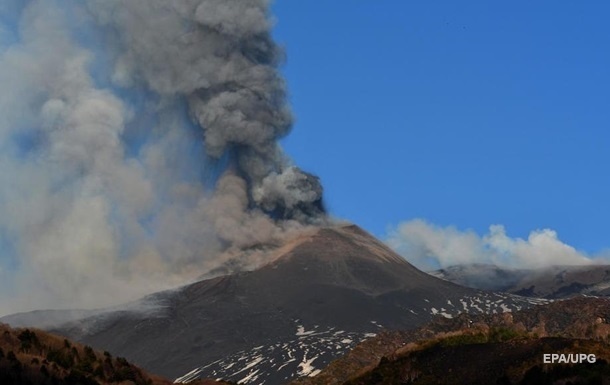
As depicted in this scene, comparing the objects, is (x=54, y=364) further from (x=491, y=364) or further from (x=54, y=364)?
(x=491, y=364)

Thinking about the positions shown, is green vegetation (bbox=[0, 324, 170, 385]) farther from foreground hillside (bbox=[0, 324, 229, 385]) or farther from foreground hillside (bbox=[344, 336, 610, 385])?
foreground hillside (bbox=[344, 336, 610, 385])

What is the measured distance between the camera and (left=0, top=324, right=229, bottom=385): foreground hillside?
1761 inches

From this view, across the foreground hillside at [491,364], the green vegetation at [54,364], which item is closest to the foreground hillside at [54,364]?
the green vegetation at [54,364]

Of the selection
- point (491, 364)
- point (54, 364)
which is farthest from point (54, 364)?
point (491, 364)

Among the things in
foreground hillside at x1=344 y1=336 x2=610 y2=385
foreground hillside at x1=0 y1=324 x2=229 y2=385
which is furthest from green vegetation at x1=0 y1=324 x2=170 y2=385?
foreground hillside at x1=344 y1=336 x2=610 y2=385

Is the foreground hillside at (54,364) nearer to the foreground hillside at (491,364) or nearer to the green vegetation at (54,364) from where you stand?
the green vegetation at (54,364)

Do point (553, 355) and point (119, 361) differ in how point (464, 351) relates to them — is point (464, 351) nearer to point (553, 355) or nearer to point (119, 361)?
point (553, 355)

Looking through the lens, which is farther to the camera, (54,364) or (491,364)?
(491,364)

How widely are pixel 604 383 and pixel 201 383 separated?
2079 centimetres

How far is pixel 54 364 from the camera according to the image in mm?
47312

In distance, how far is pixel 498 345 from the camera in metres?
59.6

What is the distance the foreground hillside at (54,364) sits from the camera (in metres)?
44.7

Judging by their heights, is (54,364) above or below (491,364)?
below

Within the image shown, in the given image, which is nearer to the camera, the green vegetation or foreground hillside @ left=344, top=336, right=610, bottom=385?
the green vegetation
